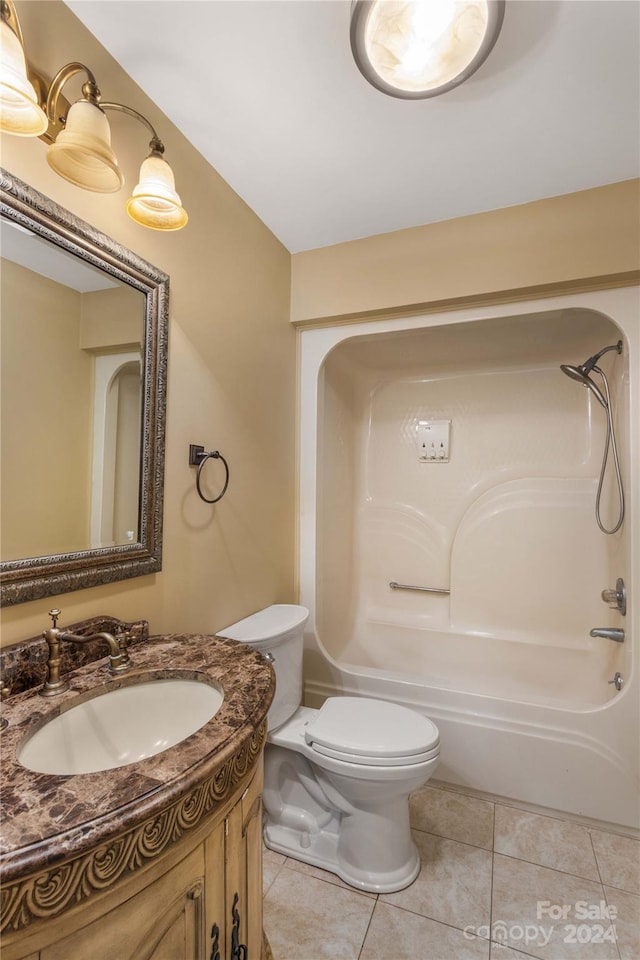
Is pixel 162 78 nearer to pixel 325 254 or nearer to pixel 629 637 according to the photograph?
pixel 325 254

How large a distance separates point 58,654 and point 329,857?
4.13 ft

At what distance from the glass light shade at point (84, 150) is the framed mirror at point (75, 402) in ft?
0.35

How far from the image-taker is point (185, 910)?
2.17ft

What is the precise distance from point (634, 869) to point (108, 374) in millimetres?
2335

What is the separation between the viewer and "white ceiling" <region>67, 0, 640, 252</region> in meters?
1.07

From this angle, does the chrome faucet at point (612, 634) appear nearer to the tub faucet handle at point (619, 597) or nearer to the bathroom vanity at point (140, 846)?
the tub faucet handle at point (619, 597)

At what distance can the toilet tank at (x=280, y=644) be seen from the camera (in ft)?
5.04

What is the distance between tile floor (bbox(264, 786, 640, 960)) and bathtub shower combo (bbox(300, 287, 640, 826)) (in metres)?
0.18

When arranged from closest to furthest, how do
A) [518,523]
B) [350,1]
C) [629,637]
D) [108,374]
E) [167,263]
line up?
[350,1] → [108,374] → [167,263] → [629,637] → [518,523]

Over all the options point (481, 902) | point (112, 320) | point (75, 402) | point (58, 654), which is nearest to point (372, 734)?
point (481, 902)

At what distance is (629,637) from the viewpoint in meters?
1.69

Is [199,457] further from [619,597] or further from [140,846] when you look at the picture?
[619,597]

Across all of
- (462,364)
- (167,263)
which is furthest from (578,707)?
(167,263)

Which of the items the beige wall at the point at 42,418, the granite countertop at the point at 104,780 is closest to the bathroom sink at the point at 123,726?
the granite countertop at the point at 104,780
